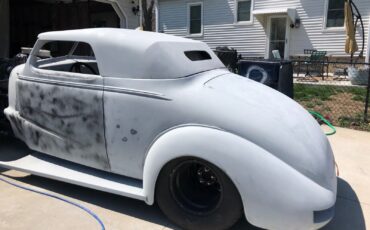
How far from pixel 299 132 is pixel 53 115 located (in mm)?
2354

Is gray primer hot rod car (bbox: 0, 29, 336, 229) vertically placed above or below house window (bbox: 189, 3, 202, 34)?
below

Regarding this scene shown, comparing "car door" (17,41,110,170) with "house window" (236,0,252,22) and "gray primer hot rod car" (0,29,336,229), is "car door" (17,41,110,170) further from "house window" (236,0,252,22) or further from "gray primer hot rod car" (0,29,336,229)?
"house window" (236,0,252,22)

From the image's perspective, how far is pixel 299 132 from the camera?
2.81m

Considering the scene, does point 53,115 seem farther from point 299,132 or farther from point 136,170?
point 299,132

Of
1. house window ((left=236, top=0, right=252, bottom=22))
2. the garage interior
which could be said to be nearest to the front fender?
house window ((left=236, top=0, right=252, bottom=22))

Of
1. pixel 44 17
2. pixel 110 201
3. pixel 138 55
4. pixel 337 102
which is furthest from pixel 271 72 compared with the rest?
pixel 44 17

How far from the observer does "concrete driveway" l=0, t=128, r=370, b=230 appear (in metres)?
3.03

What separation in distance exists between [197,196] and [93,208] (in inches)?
40.3

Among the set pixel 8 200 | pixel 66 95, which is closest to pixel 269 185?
pixel 66 95

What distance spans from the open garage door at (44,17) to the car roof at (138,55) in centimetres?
1492

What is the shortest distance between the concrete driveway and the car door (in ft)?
1.18

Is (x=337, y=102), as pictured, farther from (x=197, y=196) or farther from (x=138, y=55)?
(x=138, y=55)

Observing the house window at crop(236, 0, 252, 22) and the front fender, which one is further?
the house window at crop(236, 0, 252, 22)

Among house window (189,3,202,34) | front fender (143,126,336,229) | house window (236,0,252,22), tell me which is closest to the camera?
front fender (143,126,336,229)
